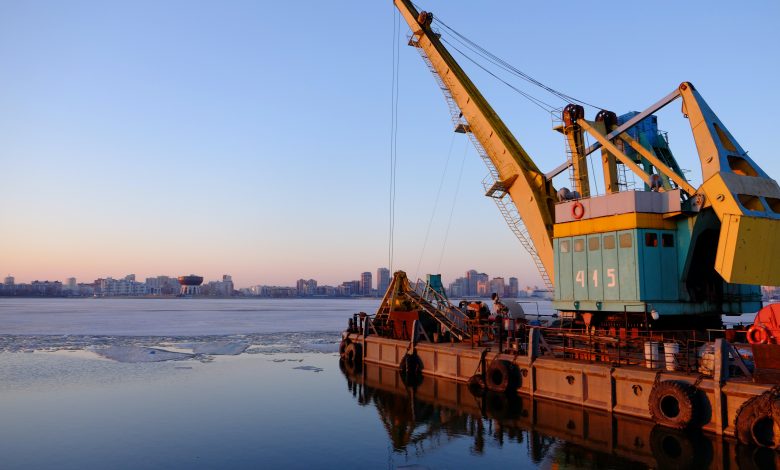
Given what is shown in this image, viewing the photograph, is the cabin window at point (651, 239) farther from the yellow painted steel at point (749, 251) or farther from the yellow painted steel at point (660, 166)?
the yellow painted steel at point (749, 251)

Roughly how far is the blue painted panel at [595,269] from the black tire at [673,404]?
7301mm

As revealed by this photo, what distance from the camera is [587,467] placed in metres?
16.8

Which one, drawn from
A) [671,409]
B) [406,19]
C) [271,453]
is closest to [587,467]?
[671,409]

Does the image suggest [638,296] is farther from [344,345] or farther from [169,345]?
[169,345]

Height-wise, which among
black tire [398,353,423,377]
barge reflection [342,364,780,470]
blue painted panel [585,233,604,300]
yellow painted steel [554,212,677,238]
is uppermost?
yellow painted steel [554,212,677,238]

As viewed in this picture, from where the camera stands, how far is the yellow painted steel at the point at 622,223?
24.7m

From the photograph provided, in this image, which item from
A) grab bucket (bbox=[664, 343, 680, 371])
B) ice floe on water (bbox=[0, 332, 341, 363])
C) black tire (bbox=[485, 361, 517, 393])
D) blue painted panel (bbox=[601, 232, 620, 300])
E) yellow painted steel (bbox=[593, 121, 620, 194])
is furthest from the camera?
ice floe on water (bbox=[0, 332, 341, 363])

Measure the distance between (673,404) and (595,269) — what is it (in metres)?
8.60

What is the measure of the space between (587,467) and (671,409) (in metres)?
4.32

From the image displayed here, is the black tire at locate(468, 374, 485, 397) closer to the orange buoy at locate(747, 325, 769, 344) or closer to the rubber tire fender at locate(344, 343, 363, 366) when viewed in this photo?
the orange buoy at locate(747, 325, 769, 344)

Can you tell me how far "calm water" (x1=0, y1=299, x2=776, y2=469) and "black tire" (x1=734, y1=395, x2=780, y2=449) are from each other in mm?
406

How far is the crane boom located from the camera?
110 feet

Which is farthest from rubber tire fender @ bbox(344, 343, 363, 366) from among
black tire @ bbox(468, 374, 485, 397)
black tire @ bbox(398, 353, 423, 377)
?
black tire @ bbox(468, 374, 485, 397)

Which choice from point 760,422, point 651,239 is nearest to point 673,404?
point 760,422
